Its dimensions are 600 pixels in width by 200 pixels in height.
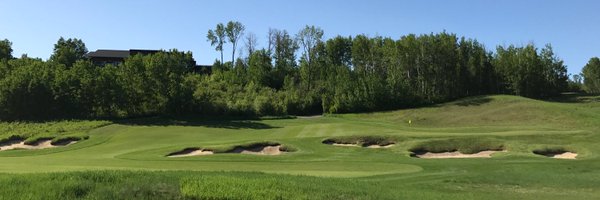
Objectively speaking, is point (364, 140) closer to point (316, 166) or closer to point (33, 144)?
point (316, 166)

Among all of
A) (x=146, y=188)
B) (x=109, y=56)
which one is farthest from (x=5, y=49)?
(x=146, y=188)

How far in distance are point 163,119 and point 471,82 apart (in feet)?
188

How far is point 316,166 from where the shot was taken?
86.0 feet

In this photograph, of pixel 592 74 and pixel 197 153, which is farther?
pixel 592 74

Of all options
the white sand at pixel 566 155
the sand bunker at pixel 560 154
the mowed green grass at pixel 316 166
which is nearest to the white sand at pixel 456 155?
the mowed green grass at pixel 316 166

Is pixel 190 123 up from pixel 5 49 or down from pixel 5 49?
down

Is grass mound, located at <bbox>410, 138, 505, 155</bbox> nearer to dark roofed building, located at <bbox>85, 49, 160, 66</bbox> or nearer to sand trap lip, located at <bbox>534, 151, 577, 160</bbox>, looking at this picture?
sand trap lip, located at <bbox>534, 151, 577, 160</bbox>

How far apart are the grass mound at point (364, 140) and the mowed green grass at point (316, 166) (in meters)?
0.76

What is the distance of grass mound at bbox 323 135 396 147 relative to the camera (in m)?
36.7

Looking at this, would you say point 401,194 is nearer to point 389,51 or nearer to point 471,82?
point 389,51

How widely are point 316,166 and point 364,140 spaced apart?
38.9ft

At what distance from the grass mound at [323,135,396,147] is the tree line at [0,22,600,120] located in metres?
35.6

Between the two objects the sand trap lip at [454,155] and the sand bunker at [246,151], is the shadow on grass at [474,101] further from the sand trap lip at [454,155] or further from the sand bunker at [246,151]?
the sand bunker at [246,151]

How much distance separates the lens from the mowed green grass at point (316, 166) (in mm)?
11078
